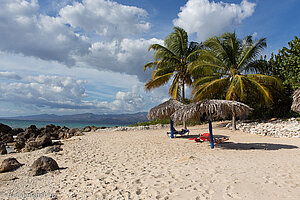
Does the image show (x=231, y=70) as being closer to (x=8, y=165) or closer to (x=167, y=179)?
(x=167, y=179)

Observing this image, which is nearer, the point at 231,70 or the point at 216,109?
the point at 216,109

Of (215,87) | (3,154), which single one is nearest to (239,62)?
(215,87)

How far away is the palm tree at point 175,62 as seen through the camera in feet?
50.6

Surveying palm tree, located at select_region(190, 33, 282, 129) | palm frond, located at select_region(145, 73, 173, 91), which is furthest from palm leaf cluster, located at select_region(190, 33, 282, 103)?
palm frond, located at select_region(145, 73, 173, 91)

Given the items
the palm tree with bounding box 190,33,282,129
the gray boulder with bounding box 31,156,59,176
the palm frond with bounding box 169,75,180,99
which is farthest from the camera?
the palm frond with bounding box 169,75,180,99

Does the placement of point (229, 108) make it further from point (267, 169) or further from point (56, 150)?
point (56, 150)

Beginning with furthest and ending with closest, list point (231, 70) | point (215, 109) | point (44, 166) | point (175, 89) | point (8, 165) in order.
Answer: point (175, 89) → point (231, 70) → point (215, 109) → point (8, 165) → point (44, 166)

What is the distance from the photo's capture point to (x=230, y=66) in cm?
1373

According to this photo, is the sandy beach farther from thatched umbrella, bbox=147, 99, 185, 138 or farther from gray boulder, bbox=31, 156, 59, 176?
thatched umbrella, bbox=147, 99, 185, 138

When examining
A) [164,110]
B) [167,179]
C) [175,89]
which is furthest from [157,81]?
[167,179]

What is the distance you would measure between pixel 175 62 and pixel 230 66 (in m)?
4.39

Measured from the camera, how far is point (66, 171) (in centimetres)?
538

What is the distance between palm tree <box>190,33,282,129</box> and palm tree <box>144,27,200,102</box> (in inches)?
67.1

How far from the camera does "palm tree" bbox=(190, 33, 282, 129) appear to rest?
12602 mm
